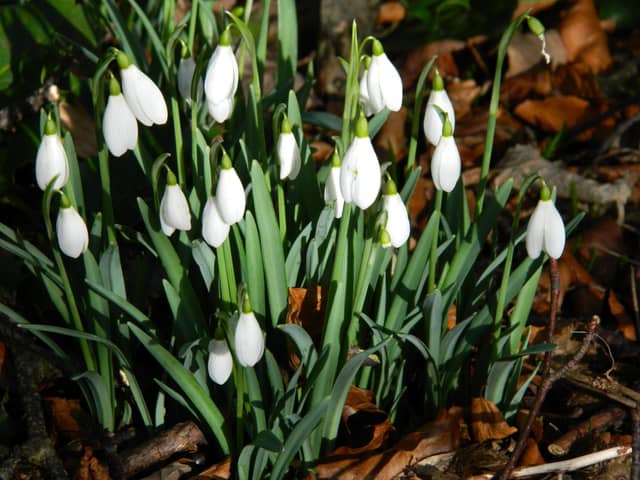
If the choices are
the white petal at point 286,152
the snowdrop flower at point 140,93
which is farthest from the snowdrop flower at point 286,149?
the snowdrop flower at point 140,93

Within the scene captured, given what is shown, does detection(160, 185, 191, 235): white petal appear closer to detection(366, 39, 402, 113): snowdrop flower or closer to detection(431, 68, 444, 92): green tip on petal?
detection(366, 39, 402, 113): snowdrop flower

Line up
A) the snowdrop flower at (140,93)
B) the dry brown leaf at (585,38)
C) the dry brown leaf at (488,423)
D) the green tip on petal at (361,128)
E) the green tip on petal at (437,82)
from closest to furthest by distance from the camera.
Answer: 1. the green tip on petal at (361,128)
2. the snowdrop flower at (140,93)
3. the green tip on petal at (437,82)
4. the dry brown leaf at (488,423)
5. the dry brown leaf at (585,38)

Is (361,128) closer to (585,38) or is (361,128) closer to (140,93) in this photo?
(140,93)

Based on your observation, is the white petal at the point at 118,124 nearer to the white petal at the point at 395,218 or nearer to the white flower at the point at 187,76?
the white flower at the point at 187,76

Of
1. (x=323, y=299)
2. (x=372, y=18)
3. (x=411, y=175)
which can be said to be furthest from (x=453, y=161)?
(x=372, y=18)

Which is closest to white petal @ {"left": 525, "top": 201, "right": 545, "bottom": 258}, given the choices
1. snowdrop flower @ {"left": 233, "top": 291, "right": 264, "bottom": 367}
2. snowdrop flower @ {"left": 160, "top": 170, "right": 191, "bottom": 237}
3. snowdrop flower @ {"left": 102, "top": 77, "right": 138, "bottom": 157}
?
snowdrop flower @ {"left": 233, "top": 291, "right": 264, "bottom": 367}

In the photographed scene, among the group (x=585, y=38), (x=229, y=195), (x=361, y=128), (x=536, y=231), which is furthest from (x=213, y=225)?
(x=585, y=38)
